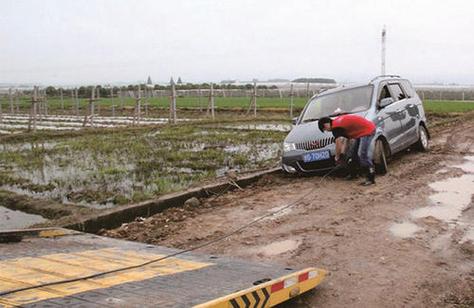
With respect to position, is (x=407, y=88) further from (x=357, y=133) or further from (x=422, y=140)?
(x=357, y=133)

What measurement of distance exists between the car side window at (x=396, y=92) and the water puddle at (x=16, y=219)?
7.40 metres

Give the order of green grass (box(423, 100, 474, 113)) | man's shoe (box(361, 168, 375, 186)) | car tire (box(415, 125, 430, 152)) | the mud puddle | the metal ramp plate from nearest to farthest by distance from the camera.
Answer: the metal ramp plate, the mud puddle, man's shoe (box(361, 168, 375, 186)), car tire (box(415, 125, 430, 152)), green grass (box(423, 100, 474, 113))

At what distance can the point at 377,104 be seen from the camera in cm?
995

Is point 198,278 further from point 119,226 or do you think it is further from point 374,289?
point 119,226

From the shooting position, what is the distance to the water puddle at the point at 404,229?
5.96 meters

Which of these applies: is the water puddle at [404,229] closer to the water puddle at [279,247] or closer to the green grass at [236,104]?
the water puddle at [279,247]

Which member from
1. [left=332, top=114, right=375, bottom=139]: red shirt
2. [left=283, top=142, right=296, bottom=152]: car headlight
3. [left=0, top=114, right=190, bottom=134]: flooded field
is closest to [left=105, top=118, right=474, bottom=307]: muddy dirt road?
[left=283, top=142, right=296, bottom=152]: car headlight

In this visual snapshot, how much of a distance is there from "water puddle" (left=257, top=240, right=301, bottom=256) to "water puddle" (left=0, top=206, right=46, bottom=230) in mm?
3686

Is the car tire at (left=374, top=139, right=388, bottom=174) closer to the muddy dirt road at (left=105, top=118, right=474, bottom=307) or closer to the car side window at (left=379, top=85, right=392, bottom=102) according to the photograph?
the muddy dirt road at (left=105, top=118, right=474, bottom=307)

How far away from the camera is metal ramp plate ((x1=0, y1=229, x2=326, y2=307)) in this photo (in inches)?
134

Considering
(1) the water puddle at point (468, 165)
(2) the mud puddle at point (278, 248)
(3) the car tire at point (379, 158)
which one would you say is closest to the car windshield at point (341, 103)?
(3) the car tire at point (379, 158)

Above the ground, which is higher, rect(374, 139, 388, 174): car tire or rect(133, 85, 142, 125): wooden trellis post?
rect(133, 85, 142, 125): wooden trellis post

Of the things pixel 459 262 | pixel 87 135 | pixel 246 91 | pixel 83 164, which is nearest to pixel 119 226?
pixel 459 262

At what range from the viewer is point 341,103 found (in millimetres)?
10391
